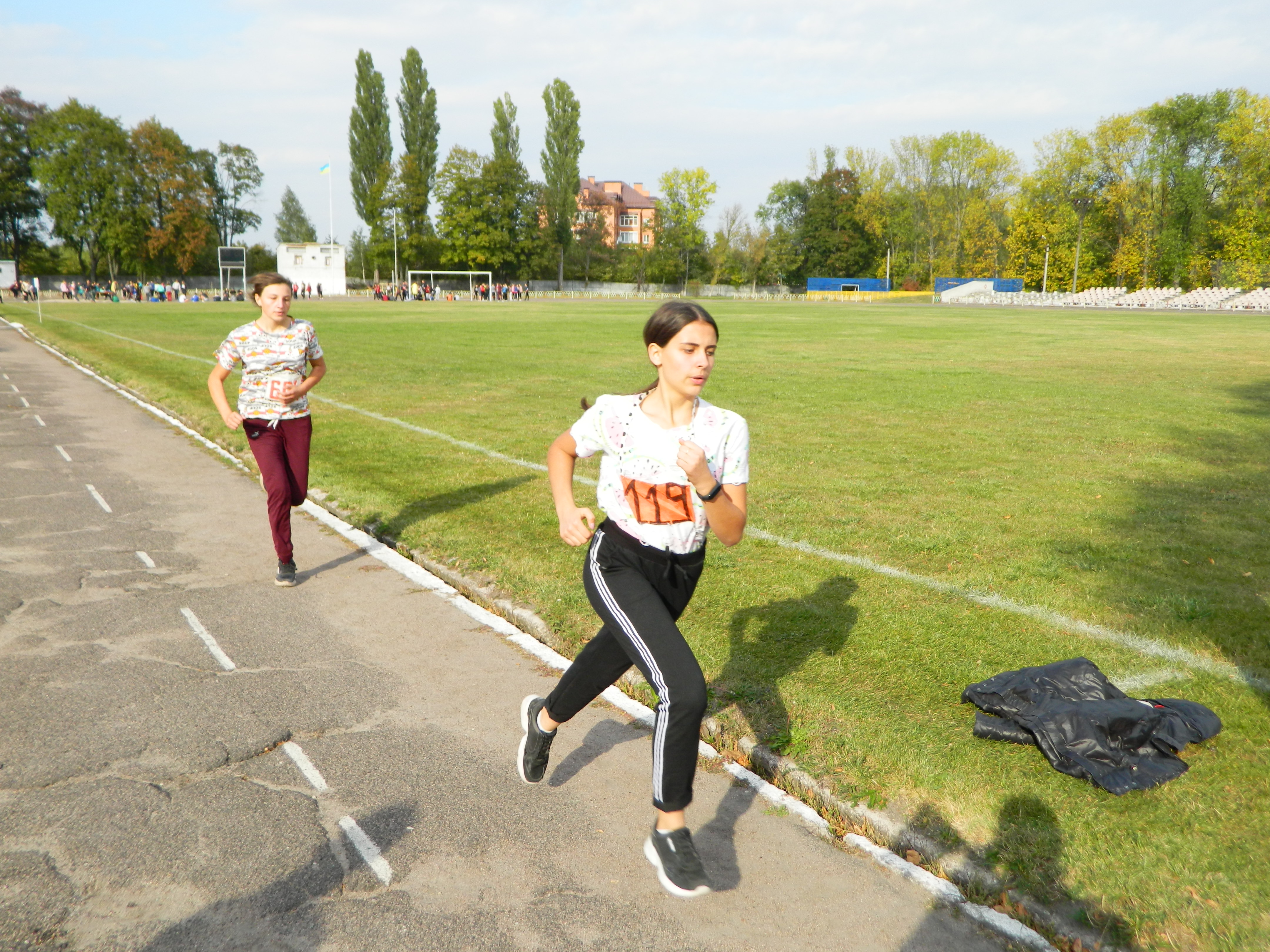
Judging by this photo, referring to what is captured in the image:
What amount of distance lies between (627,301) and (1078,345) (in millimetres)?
61872

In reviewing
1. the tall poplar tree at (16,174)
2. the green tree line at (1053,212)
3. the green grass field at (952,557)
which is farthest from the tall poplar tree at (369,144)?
the green grass field at (952,557)

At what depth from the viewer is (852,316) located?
49688mm

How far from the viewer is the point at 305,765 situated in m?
3.88

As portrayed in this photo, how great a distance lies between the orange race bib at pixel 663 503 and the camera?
3105 mm

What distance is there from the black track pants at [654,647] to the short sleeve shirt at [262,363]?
152 inches

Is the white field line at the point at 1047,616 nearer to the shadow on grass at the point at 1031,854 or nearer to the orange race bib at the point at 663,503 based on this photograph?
the shadow on grass at the point at 1031,854

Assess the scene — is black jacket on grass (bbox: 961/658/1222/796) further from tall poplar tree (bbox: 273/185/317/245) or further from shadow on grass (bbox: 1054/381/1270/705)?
tall poplar tree (bbox: 273/185/317/245)

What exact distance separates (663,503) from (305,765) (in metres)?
2.10

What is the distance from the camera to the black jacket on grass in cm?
364

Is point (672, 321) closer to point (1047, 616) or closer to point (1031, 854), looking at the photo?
point (1031, 854)

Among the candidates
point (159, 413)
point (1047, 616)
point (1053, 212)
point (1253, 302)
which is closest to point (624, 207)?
point (1053, 212)

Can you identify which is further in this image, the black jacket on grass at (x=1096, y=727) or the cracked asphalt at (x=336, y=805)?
the black jacket on grass at (x=1096, y=727)

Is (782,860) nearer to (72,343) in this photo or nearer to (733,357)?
(733,357)

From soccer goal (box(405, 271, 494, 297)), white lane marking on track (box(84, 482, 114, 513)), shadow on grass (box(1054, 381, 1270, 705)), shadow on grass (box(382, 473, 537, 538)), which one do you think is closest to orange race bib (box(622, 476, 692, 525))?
shadow on grass (box(1054, 381, 1270, 705))
